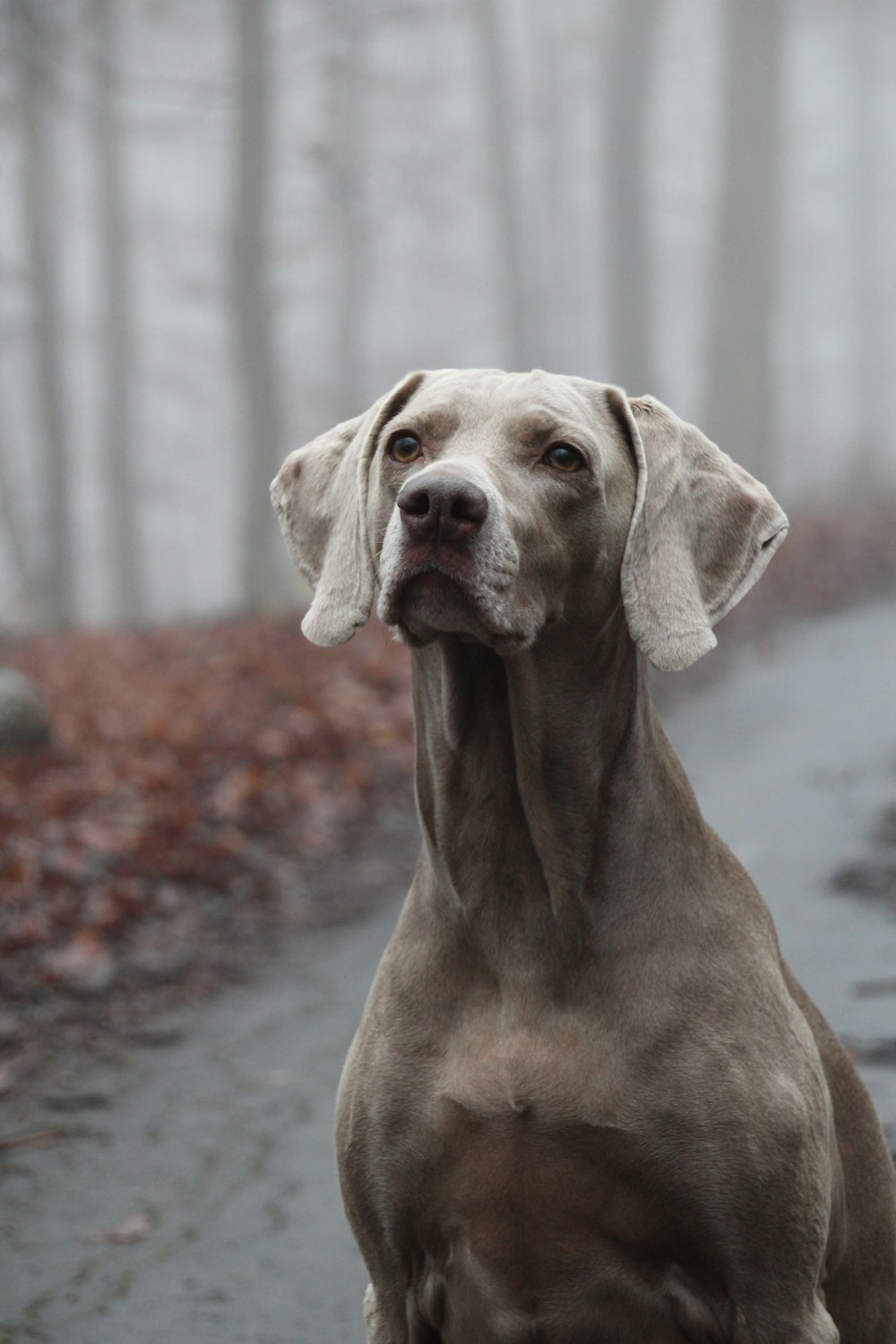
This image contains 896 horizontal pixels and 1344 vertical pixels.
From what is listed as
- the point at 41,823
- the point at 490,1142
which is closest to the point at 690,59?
the point at 41,823

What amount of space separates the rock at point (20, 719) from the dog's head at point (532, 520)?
21.5 ft

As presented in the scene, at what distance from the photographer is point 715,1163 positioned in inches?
106

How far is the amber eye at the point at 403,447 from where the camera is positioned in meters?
2.93

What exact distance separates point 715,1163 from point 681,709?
8273 mm

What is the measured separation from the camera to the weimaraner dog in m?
2.72

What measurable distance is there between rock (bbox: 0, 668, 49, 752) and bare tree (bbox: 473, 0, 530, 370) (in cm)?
1412

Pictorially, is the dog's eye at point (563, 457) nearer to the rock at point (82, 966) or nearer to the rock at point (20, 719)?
the rock at point (82, 966)

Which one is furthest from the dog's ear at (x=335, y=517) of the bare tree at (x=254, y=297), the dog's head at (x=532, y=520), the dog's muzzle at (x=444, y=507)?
the bare tree at (x=254, y=297)

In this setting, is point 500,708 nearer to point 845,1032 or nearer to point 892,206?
point 845,1032

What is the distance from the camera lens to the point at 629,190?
66.6 ft

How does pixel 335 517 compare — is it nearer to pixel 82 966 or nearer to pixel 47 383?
pixel 82 966

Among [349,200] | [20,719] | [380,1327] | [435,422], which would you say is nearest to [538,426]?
[435,422]

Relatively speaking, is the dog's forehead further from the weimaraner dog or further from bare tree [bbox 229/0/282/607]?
bare tree [bbox 229/0/282/607]

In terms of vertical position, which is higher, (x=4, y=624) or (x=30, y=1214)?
(x=30, y=1214)
